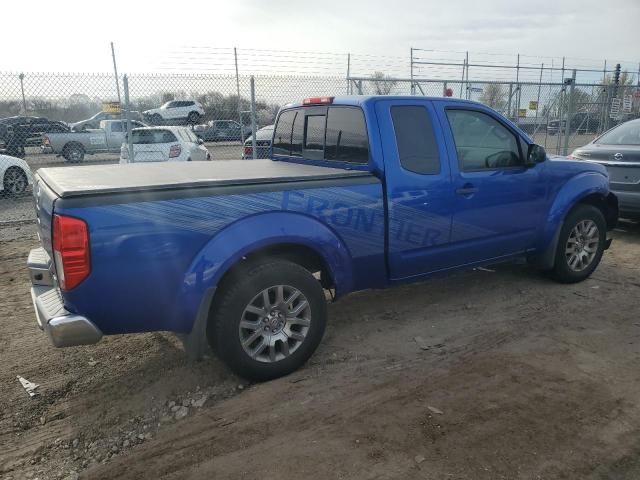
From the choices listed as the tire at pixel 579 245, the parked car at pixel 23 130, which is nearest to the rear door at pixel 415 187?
the tire at pixel 579 245

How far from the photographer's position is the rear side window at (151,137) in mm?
11867

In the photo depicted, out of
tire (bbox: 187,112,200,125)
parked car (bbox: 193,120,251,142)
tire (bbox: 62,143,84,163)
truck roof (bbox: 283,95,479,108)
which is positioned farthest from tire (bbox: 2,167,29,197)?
tire (bbox: 187,112,200,125)

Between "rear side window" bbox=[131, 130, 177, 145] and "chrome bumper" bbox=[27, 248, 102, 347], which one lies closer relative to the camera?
"chrome bumper" bbox=[27, 248, 102, 347]

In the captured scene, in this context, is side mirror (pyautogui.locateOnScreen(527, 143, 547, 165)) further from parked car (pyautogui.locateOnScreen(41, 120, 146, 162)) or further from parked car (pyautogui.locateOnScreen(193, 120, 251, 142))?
parked car (pyautogui.locateOnScreen(193, 120, 251, 142))

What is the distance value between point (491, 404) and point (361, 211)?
153 cm

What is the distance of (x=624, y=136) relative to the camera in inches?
300

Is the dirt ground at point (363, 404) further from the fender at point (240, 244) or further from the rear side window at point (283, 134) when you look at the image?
the rear side window at point (283, 134)

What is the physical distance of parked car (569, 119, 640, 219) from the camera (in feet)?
22.7

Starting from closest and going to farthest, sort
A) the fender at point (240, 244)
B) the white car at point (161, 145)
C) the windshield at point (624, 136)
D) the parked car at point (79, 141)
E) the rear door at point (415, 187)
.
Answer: the fender at point (240, 244) < the rear door at point (415, 187) < the windshield at point (624, 136) < the white car at point (161, 145) < the parked car at point (79, 141)

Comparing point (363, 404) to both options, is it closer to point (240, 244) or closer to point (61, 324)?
point (240, 244)

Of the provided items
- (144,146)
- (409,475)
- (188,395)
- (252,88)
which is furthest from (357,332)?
(144,146)

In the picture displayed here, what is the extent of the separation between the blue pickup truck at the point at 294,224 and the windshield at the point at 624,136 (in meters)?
2.99

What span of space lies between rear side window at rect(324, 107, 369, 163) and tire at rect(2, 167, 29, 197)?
353 inches

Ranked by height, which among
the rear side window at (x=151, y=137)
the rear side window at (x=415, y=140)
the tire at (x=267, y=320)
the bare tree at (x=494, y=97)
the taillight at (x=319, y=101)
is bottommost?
the tire at (x=267, y=320)
